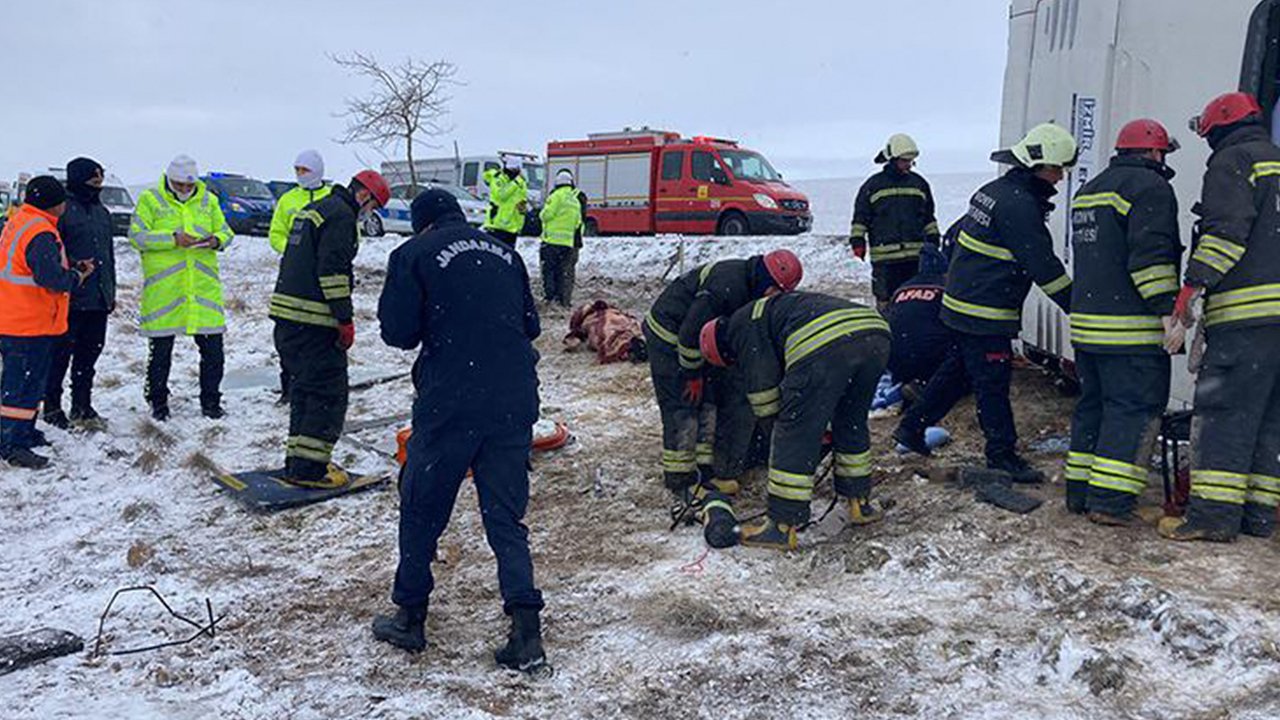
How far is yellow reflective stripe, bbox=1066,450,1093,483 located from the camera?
4746 mm

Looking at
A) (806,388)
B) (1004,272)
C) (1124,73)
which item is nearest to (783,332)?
(806,388)

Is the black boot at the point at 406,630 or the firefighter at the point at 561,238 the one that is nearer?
the black boot at the point at 406,630

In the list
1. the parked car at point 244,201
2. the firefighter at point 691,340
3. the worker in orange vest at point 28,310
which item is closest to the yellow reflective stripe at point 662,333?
the firefighter at point 691,340

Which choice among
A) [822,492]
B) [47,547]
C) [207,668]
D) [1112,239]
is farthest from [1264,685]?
[47,547]

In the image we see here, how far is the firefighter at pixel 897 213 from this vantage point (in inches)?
311

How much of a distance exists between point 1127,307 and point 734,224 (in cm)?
1502

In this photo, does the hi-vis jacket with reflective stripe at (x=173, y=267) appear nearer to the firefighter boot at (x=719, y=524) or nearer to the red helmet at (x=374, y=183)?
the red helmet at (x=374, y=183)

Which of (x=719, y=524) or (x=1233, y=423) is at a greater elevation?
(x=1233, y=423)

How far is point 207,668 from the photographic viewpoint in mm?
3766

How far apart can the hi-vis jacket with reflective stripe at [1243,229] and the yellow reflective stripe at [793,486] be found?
70.5 inches

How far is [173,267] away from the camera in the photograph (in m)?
7.34

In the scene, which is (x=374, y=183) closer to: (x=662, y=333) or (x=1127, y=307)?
(x=662, y=333)

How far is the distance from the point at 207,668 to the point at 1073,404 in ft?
18.0

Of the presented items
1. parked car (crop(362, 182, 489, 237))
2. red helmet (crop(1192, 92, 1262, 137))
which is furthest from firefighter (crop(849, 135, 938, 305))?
parked car (crop(362, 182, 489, 237))
